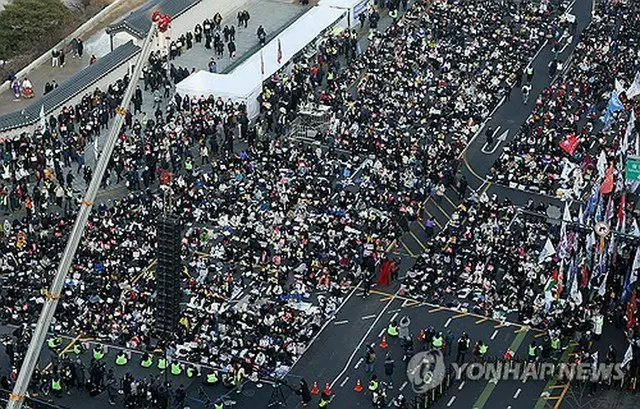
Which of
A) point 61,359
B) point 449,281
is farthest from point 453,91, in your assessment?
point 61,359

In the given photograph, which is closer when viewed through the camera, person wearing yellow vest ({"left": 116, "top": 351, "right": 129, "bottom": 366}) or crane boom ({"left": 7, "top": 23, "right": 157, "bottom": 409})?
crane boom ({"left": 7, "top": 23, "right": 157, "bottom": 409})

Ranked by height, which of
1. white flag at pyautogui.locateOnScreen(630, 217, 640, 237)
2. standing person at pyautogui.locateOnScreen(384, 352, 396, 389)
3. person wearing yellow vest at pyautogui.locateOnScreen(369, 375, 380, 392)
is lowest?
person wearing yellow vest at pyautogui.locateOnScreen(369, 375, 380, 392)

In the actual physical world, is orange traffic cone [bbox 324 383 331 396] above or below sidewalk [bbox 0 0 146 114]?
below

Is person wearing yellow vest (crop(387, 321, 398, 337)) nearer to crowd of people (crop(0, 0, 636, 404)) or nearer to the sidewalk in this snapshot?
crowd of people (crop(0, 0, 636, 404))

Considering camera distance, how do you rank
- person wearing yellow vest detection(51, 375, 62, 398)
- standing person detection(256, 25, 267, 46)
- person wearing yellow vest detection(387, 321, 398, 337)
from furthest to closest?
standing person detection(256, 25, 267, 46)
person wearing yellow vest detection(387, 321, 398, 337)
person wearing yellow vest detection(51, 375, 62, 398)

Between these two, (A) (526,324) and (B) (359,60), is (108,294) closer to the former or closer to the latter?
(A) (526,324)

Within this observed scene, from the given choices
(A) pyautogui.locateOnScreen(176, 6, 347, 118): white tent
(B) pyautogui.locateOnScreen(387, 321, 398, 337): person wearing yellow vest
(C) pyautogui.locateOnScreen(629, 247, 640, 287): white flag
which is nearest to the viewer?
(B) pyautogui.locateOnScreen(387, 321, 398, 337): person wearing yellow vest

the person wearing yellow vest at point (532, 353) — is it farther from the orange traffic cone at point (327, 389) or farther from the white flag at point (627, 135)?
the white flag at point (627, 135)

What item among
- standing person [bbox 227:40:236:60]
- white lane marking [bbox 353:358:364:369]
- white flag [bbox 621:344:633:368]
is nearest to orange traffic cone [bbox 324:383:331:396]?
white lane marking [bbox 353:358:364:369]
